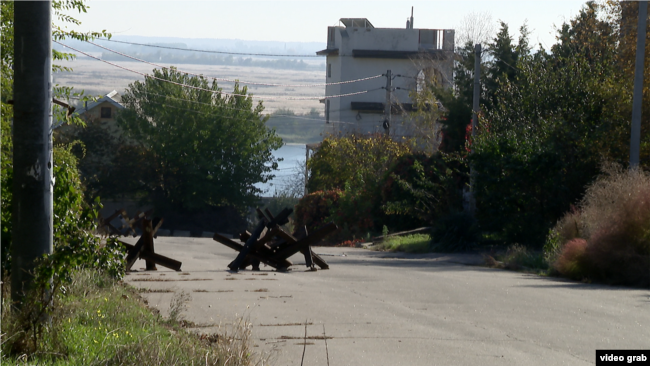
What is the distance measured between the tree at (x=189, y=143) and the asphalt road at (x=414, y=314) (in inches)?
1378

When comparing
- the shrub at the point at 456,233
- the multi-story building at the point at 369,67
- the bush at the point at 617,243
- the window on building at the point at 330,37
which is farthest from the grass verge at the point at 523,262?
the window on building at the point at 330,37

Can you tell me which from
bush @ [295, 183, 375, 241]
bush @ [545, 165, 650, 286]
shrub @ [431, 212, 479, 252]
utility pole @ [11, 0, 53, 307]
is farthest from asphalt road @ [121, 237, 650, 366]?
bush @ [295, 183, 375, 241]

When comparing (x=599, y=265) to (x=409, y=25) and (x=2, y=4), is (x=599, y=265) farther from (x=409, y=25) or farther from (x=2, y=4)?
(x=409, y=25)

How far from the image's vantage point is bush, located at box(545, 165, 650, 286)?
1192cm

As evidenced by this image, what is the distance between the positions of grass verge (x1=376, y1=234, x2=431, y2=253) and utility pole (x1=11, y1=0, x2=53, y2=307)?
668 inches

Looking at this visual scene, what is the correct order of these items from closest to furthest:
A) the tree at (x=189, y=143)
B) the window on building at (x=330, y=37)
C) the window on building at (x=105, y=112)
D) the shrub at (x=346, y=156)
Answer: the shrub at (x=346, y=156)
the tree at (x=189, y=143)
the window on building at (x=105, y=112)
the window on building at (x=330, y=37)

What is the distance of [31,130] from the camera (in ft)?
18.6

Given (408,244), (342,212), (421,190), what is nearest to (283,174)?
(342,212)

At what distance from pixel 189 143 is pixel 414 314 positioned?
40.3 metres

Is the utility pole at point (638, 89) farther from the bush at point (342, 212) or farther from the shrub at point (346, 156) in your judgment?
the shrub at point (346, 156)

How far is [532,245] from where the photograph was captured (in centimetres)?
1931

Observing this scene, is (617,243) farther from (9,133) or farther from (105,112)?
(105,112)

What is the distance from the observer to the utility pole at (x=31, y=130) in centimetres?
565

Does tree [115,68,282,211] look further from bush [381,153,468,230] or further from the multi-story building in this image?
bush [381,153,468,230]
